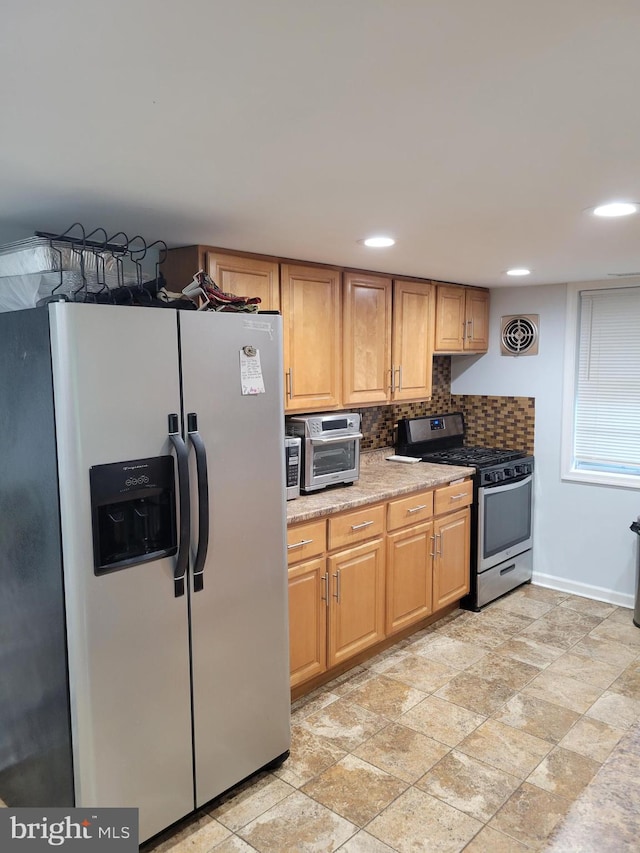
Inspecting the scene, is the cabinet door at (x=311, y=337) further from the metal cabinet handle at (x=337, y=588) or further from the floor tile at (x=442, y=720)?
the floor tile at (x=442, y=720)

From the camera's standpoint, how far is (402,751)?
104 inches

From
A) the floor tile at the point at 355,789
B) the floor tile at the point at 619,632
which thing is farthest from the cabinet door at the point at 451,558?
the floor tile at the point at 355,789

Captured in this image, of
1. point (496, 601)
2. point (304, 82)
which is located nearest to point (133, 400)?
point (304, 82)

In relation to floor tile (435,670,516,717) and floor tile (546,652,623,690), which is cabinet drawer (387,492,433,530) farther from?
floor tile (546,652,623,690)

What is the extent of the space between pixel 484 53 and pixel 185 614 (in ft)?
5.91

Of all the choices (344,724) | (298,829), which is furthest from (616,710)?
(298,829)

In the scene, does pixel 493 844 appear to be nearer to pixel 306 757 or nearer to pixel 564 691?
pixel 306 757

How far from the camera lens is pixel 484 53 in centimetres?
106

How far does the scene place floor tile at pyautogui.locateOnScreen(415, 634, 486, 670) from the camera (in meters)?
3.42

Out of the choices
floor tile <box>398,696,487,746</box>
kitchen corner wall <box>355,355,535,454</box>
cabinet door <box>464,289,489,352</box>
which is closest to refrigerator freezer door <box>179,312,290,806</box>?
floor tile <box>398,696,487,746</box>

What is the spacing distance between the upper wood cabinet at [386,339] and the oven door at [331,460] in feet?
0.83

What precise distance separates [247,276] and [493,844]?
8.06 feet

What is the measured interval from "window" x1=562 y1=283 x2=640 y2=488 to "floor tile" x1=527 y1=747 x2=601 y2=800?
208cm

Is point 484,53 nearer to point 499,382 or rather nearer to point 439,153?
point 439,153
